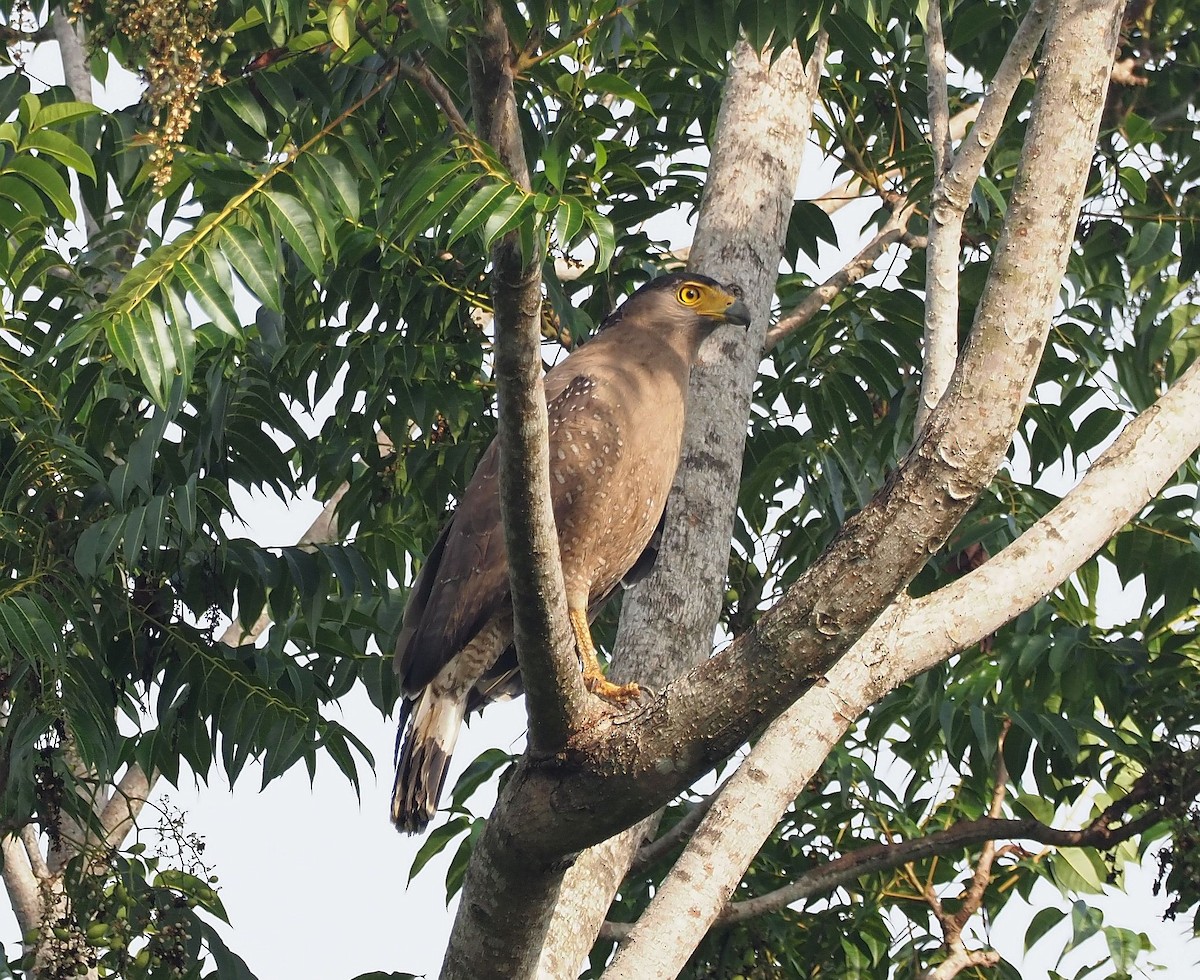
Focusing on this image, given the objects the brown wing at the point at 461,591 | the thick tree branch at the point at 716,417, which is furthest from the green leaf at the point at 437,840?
the thick tree branch at the point at 716,417

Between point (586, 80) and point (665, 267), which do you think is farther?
point (665, 267)

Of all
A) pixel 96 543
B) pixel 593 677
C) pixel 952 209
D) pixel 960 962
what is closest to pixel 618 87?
pixel 952 209

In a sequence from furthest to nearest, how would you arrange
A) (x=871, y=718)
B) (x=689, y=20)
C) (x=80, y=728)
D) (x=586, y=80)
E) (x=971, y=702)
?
(x=871, y=718) < (x=971, y=702) < (x=586, y=80) < (x=80, y=728) < (x=689, y=20)

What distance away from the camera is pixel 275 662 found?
4.60m

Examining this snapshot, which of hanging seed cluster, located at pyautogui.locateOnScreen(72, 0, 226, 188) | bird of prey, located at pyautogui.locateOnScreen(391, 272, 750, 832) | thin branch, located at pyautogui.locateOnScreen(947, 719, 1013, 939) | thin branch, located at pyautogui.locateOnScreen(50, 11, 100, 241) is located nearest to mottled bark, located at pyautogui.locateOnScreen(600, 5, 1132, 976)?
bird of prey, located at pyautogui.locateOnScreen(391, 272, 750, 832)

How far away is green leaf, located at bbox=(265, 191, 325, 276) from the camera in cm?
363

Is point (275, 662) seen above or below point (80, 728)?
above

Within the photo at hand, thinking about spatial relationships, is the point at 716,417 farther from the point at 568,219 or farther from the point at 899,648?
the point at 568,219

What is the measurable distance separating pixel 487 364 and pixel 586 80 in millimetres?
1831

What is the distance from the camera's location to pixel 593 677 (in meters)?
3.96

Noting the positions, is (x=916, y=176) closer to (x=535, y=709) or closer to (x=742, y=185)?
(x=742, y=185)

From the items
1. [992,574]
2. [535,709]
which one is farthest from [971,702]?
[535,709]

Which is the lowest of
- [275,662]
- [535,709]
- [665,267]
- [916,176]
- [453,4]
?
[535,709]

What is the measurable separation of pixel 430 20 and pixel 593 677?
1.76 metres
